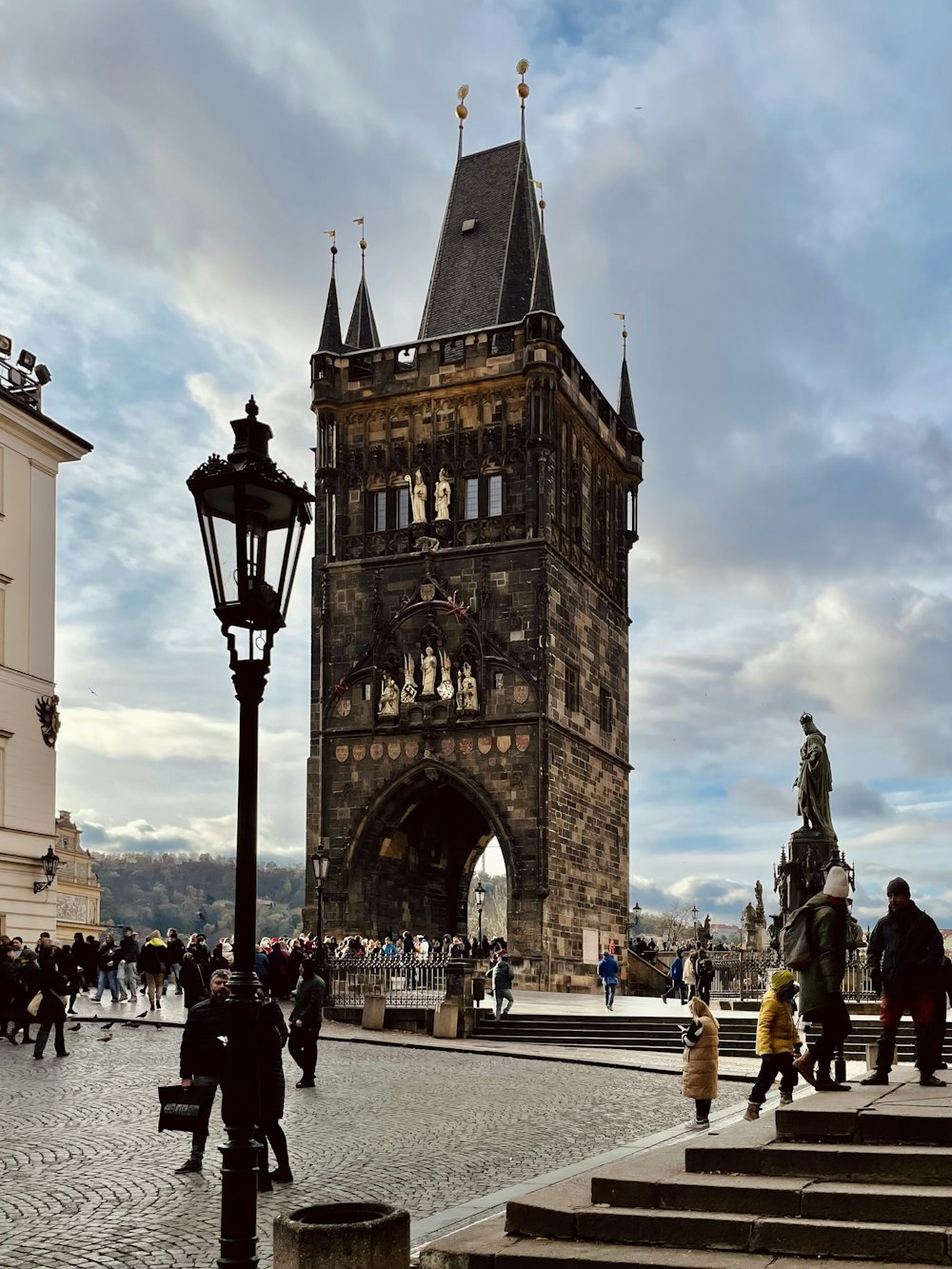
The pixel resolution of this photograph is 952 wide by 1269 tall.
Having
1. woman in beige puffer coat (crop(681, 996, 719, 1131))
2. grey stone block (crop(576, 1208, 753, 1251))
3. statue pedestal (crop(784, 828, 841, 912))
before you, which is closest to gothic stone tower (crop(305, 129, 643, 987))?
statue pedestal (crop(784, 828, 841, 912))

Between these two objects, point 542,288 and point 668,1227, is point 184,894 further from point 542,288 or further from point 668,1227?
point 668,1227

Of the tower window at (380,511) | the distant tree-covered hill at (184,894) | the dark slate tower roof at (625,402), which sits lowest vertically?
the distant tree-covered hill at (184,894)

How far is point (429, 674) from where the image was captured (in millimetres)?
43031

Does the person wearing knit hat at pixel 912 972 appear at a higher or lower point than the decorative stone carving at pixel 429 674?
lower

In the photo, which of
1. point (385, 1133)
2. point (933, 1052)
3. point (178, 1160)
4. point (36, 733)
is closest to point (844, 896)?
point (933, 1052)

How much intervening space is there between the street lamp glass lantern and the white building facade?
2473 centimetres

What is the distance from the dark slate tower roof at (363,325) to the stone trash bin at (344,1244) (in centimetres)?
4422

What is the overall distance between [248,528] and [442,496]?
121 feet

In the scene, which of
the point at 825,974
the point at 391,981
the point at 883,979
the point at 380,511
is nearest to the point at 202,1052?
the point at 825,974

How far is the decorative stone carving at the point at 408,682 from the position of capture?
4325cm

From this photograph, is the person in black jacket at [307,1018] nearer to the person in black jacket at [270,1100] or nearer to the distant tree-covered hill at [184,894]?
the person in black jacket at [270,1100]

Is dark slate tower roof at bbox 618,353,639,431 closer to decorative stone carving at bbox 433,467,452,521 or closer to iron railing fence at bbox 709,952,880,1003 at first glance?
decorative stone carving at bbox 433,467,452,521

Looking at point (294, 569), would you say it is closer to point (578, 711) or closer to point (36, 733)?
point (36, 733)

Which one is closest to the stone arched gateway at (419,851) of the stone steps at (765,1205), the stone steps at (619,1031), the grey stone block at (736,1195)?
the stone steps at (619,1031)
